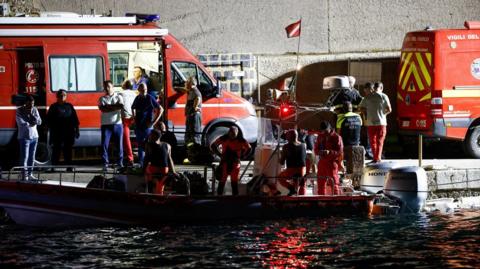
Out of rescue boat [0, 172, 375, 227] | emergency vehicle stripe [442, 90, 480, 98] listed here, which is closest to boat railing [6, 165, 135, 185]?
rescue boat [0, 172, 375, 227]

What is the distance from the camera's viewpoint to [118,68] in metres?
22.5

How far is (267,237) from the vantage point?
58.0ft

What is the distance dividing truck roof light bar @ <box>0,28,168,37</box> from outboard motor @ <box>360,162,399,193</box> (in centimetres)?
458

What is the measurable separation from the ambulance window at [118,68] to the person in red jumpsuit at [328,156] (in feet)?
16.2

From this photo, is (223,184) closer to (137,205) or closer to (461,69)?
(137,205)

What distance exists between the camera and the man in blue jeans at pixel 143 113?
813 inches

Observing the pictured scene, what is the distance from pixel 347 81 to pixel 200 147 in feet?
11.3

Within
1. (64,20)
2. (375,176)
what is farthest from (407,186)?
(64,20)

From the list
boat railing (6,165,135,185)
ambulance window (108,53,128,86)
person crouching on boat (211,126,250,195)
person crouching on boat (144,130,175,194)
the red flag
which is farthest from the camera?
the red flag

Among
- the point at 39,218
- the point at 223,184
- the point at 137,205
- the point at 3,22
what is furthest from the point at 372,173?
the point at 3,22

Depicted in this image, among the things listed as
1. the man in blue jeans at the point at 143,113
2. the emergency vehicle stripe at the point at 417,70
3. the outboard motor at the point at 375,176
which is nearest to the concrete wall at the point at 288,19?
the emergency vehicle stripe at the point at 417,70

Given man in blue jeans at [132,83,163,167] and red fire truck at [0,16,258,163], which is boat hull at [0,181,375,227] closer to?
man in blue jeans at [132,83,163,167]

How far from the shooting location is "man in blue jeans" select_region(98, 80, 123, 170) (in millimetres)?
20672

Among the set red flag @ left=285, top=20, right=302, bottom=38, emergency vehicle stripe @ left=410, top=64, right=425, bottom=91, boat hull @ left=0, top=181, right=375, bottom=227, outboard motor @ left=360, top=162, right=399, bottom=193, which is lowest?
boat hull @ left=0, top=181, right=375, bottom=227
